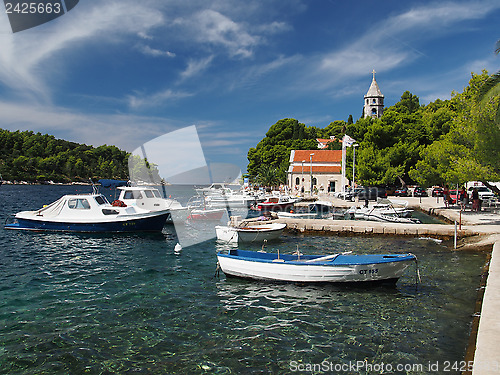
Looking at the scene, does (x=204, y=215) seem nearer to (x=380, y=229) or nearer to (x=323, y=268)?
(x=380, y=229)

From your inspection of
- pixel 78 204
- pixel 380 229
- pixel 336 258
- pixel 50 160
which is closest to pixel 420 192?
pixel 380 229

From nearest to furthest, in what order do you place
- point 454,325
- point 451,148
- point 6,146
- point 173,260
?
point 454,325 → point 173,260 → point 451,148 → point 6,146

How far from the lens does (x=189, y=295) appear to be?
37.1 ft

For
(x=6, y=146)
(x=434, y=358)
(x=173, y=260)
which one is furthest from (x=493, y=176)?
(x=6, y=146)

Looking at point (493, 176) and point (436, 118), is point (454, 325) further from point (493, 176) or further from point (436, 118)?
point (436, 118)

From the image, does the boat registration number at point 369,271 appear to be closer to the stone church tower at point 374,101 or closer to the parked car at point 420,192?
the parked car at point 420,192

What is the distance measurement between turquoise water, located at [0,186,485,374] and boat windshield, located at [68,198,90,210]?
820 cm

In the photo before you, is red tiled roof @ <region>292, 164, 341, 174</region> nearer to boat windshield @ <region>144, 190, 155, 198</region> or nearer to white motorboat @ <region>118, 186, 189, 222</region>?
white motorboat @ <region>118, 186, 189, 222</region>

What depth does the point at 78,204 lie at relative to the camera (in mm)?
23875

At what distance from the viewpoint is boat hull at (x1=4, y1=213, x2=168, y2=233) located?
2291 centimetres

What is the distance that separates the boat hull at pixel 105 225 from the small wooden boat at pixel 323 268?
12089 mm

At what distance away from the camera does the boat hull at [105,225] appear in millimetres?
22906

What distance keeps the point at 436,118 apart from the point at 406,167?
32.7 ft

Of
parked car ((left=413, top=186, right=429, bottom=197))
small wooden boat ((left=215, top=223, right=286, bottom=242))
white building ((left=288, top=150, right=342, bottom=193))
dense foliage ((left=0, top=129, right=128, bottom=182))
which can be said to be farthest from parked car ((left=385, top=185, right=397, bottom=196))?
dense foliage ((left=0, top=129, right=128, bottom=182))
